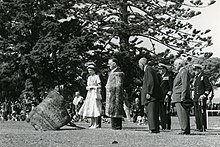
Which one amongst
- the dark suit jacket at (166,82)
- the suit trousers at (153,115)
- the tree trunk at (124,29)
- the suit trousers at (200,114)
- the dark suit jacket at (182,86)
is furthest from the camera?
the tree trunk at (124,29)

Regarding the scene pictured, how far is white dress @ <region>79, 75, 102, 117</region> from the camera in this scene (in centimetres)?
1820

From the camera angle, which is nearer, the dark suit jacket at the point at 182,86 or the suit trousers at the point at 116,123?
the dark suit jacket at the point at 182,86

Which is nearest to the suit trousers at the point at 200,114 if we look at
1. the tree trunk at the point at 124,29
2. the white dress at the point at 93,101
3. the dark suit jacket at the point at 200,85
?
the dark suit jacket at the point at 200,85

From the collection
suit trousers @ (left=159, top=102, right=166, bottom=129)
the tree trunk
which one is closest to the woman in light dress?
suit trousers @ (left=159, top=102, right=166, bottom=129)

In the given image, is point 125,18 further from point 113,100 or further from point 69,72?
point 113,100

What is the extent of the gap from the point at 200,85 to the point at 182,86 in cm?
231

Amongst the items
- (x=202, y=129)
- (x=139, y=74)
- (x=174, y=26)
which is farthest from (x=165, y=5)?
(x=202, y=129)

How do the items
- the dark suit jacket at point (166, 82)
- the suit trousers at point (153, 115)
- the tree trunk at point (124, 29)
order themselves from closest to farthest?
1. the suit trousers at point (153, 115)
2. the dark suit jacket at point (166, 82)
3. the tree trunk at point (124, 29)

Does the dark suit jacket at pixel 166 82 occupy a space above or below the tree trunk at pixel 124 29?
below

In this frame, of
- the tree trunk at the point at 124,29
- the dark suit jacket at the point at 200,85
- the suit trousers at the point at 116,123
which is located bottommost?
the suit trousers at the point at 116,123

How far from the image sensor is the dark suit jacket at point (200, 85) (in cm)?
1691

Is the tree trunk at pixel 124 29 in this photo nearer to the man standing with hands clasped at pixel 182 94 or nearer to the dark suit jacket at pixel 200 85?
the dark suit jacket at pixel 200 85

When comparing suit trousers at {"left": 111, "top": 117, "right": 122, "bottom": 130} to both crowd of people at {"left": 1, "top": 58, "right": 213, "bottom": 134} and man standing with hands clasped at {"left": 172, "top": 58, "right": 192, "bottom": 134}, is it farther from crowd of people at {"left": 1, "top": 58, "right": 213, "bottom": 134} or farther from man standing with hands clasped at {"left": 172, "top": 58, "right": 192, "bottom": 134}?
man standing with hands clasped at {"left": 172, "top": 58, "right": 192, "bottom": 134}

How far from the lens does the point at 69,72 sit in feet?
135
